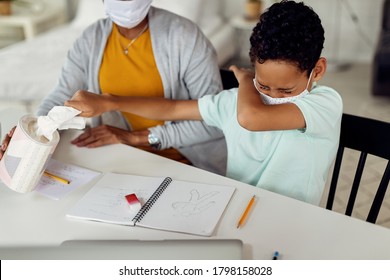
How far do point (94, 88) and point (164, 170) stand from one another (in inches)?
18.1

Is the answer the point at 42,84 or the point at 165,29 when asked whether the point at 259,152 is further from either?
the point at 42,84

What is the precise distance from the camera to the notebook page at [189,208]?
3.22 feet

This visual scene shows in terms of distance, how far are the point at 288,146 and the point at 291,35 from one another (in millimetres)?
301

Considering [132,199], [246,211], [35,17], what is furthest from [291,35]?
[35,17]

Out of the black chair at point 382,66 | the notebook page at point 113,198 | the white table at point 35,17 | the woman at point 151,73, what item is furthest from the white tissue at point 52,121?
the white table at point 35,17

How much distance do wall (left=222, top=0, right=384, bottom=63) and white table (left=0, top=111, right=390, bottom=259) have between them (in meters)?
3.02

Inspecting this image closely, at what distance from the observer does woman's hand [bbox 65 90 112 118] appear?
46.0 inches

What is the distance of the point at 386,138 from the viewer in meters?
1.12

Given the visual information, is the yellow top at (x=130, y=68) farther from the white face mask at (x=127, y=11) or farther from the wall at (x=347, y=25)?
the wall at (x=347, y=25)

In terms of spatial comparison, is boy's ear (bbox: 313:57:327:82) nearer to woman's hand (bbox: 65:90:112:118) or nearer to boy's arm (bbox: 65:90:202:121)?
boy's arm (bbox: 65:90:202:121)

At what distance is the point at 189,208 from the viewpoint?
1038mm

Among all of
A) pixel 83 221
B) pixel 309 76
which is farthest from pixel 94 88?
pixel 309 76

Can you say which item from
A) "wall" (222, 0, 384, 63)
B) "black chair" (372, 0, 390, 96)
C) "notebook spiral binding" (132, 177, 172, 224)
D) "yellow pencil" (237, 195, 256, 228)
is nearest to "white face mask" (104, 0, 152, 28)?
"notebook spiral binding" (132, 177, 172, 224)

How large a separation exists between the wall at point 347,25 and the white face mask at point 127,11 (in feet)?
8.91
